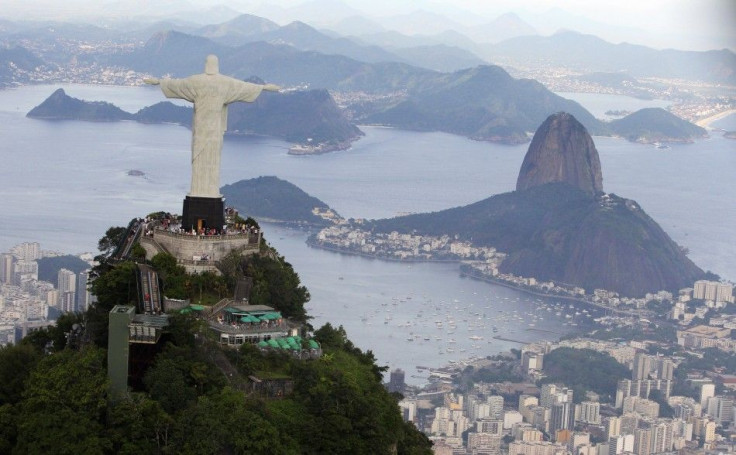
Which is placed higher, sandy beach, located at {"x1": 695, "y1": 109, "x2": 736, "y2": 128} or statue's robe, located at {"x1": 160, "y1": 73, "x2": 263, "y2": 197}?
sandy beach, located at {"x1": 695, "y1": 109, "x2": 736, "y2": 128}

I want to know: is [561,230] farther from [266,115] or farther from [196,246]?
[196,246]

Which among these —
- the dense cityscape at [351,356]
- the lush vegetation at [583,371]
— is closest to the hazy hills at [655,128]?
the dense cityscape at [351,356]

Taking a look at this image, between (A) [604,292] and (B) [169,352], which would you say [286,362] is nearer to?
(B) [169,352]

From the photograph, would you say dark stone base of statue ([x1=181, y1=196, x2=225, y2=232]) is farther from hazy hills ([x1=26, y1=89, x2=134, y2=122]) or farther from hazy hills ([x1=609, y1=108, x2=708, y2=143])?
hazy hills ([x1=609, y1=108, x2=708, y2=143])

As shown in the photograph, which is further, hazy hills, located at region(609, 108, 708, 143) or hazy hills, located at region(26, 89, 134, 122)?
hazy hills, located at region(609, 108, 708, 143)

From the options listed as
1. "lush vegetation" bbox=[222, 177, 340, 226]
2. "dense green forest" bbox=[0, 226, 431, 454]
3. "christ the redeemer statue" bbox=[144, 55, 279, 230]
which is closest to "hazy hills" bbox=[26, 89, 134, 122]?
"lush vegetation" bbox=[222, 177, 340, 226]

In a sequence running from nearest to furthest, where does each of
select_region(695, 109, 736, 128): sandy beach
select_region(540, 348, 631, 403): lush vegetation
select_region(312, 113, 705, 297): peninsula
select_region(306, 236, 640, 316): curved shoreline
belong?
select_region(540, 348, 631, 403): lush vegetation → select_region(306, 236, 640, 316): curved shoreline → select_region(312, 113, 705, 297): peninsula → select_region(695, 109, 736, 128): sandy beach
